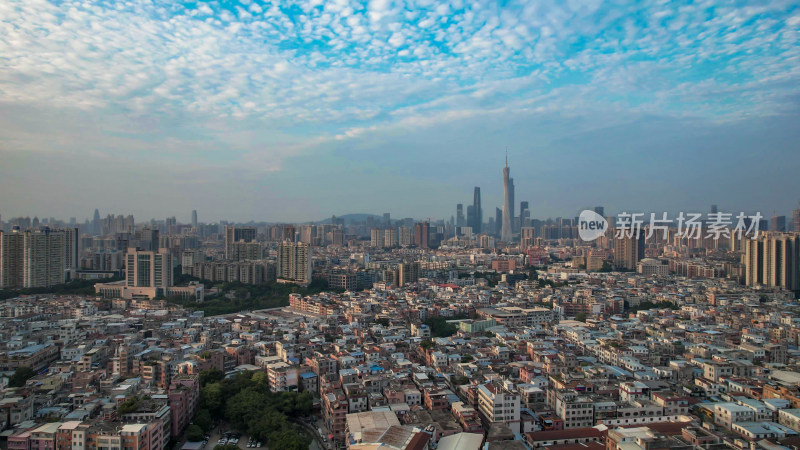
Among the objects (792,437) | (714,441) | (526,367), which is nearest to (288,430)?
(526,367)

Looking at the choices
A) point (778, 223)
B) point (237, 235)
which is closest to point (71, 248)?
point (237, 235)

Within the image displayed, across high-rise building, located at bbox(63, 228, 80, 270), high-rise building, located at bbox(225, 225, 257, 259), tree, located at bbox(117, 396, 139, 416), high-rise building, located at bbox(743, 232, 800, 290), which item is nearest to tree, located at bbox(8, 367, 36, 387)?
tree, located at bbox(117, 396, 139, 416)

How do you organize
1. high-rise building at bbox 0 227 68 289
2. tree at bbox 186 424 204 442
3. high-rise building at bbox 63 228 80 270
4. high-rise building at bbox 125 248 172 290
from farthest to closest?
high-rise building at bbox 63 228 80 270, high-rise building at bbox 0 227 68 289, high-rise building at bbox 125 248 172 290, tree at bbox 186 424 204 442

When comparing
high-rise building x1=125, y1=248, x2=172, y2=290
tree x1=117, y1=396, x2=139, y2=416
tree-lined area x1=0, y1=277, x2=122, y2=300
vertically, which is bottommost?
tree x1=117, y1=396, x2=139, y2=416

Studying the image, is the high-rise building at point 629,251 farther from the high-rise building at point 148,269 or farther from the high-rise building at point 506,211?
the high-rise building at point 148,269

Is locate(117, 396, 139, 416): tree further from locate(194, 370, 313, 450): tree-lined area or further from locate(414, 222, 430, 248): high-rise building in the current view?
locate(414, 222, 430, 248): high-rise building

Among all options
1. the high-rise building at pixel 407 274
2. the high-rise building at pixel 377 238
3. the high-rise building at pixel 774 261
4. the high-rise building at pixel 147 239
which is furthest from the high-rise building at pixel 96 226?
the high-rise building at pixel 774 261
